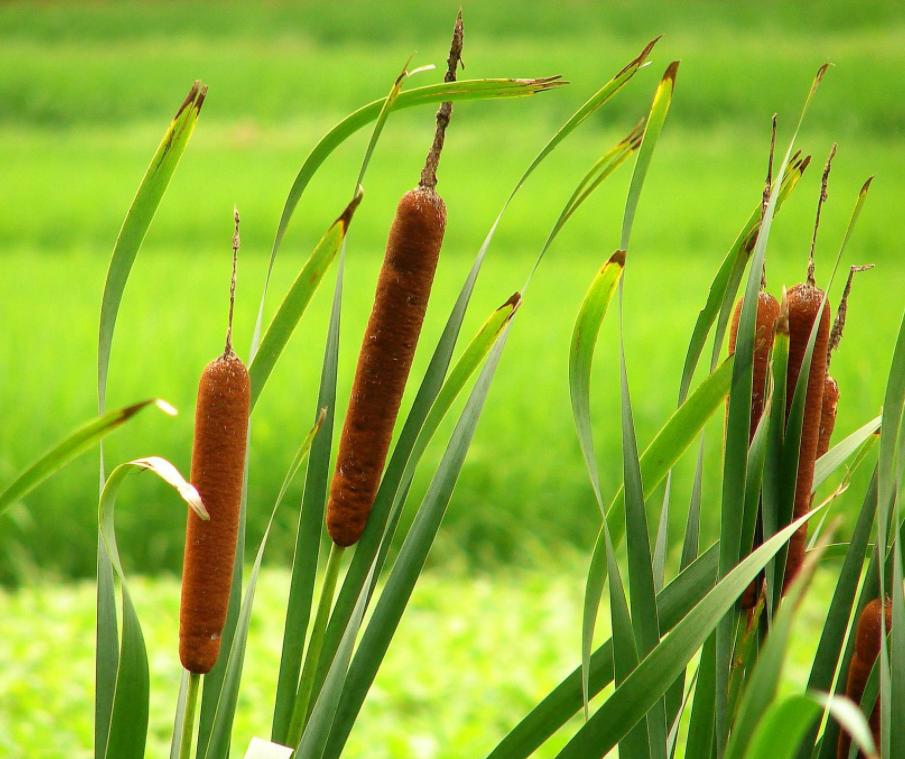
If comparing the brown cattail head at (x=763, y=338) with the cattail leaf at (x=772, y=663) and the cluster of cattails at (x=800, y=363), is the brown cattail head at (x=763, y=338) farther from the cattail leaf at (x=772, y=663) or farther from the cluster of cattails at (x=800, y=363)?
the cattail leaf at (x=772, y=663)

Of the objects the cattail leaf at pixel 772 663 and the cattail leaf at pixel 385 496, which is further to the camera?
the cattail leaf at pixel 385 496

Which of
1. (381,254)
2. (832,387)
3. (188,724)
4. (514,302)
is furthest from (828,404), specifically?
(381,254)

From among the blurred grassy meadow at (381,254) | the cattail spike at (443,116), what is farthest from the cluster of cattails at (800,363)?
the blurred grassy meadow at (381,254)

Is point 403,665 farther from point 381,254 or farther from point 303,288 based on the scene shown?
A: point 381,254

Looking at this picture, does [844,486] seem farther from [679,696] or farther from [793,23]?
[793,23]

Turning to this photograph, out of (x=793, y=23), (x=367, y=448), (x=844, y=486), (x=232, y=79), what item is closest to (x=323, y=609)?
(x=367, y=448)

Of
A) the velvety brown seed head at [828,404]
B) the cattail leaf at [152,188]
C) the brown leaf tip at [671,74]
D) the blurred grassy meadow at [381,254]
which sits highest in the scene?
the blurred grassy meadow at [381,254]
